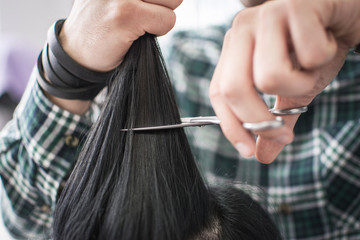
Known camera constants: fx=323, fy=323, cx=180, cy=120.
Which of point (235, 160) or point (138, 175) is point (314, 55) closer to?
point (138, 175)

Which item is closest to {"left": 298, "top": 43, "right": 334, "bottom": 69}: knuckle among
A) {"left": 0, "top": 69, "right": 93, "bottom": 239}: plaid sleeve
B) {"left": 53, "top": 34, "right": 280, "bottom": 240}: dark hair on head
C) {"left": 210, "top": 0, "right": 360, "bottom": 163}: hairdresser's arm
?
{"left": 210, "top": 0, "right": 360, "bottom": 163}: hairdresser's arm

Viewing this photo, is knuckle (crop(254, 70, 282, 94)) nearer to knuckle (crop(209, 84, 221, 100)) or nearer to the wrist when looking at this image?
knuckle (crop(209, 84, 221, 100))

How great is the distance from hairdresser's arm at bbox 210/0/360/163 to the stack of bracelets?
9.9 inches

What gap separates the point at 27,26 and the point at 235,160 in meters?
1.19

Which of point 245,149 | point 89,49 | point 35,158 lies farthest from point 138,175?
point 35,158

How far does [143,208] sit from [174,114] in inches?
5.8

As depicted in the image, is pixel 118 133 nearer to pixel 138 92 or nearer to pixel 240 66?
pixel 138 92

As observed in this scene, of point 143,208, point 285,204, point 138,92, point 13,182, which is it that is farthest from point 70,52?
point 285,204

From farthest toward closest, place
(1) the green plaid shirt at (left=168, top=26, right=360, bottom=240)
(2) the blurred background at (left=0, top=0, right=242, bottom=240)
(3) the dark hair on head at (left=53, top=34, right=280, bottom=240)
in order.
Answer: (2) the blurred background at (left=0, top=0, right=242, bottom=240) < (1) the green plaid shirt at (left=168, top=26, right=360, bottom=240) < (3) the dark hair on head at (left=53, top=34, right=280, bottom=240)

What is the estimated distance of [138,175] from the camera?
45 cm

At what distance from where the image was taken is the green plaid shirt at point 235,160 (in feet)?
2.58

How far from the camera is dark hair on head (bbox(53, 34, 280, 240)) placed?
434 mm

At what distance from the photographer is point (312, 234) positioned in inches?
38.8

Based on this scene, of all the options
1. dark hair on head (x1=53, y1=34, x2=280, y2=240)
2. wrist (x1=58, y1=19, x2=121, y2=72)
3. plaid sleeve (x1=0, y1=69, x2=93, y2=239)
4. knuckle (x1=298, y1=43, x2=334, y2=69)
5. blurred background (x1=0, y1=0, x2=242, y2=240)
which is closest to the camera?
knuckle (x1=298, y1=43, x2=334, y2=69)
